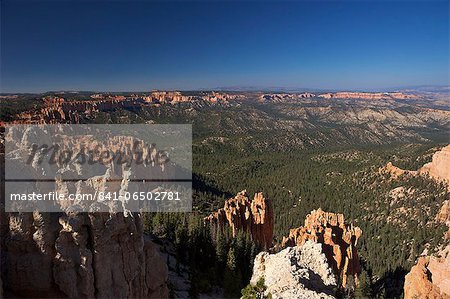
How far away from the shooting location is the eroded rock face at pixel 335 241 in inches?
1618

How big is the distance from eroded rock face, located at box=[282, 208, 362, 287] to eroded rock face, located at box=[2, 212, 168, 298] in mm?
26646

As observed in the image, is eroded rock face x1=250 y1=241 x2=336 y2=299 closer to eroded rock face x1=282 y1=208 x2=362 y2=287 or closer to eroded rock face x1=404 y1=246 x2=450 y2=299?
eroded rock face x1=404 y1=246 x2=450 y2=299

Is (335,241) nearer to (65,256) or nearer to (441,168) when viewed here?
(65,256)

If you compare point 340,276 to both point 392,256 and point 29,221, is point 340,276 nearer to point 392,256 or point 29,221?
point 392,256

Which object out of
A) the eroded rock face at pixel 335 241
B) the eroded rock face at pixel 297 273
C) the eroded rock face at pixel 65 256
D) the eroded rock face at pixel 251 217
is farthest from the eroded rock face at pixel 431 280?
the eroded rock face at pixel 65 256

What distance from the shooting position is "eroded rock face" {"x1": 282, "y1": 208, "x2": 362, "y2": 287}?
41.1 metres

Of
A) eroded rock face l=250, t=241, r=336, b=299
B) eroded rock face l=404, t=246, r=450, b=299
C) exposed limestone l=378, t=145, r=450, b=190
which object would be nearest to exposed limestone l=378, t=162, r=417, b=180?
exposed limestone l=378, t=145, r=450, b=190

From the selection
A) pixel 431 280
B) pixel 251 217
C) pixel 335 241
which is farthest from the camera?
pixel 251 217

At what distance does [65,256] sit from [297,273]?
38.6 feet

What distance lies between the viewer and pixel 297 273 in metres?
20.5

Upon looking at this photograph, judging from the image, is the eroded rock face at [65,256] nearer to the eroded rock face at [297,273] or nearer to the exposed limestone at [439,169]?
the eroded rock face at [297,273]

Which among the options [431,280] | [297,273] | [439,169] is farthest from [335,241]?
[439,169]

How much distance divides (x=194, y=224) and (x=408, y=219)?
48.5 m

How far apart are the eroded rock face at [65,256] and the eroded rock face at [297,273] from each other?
792 cm
